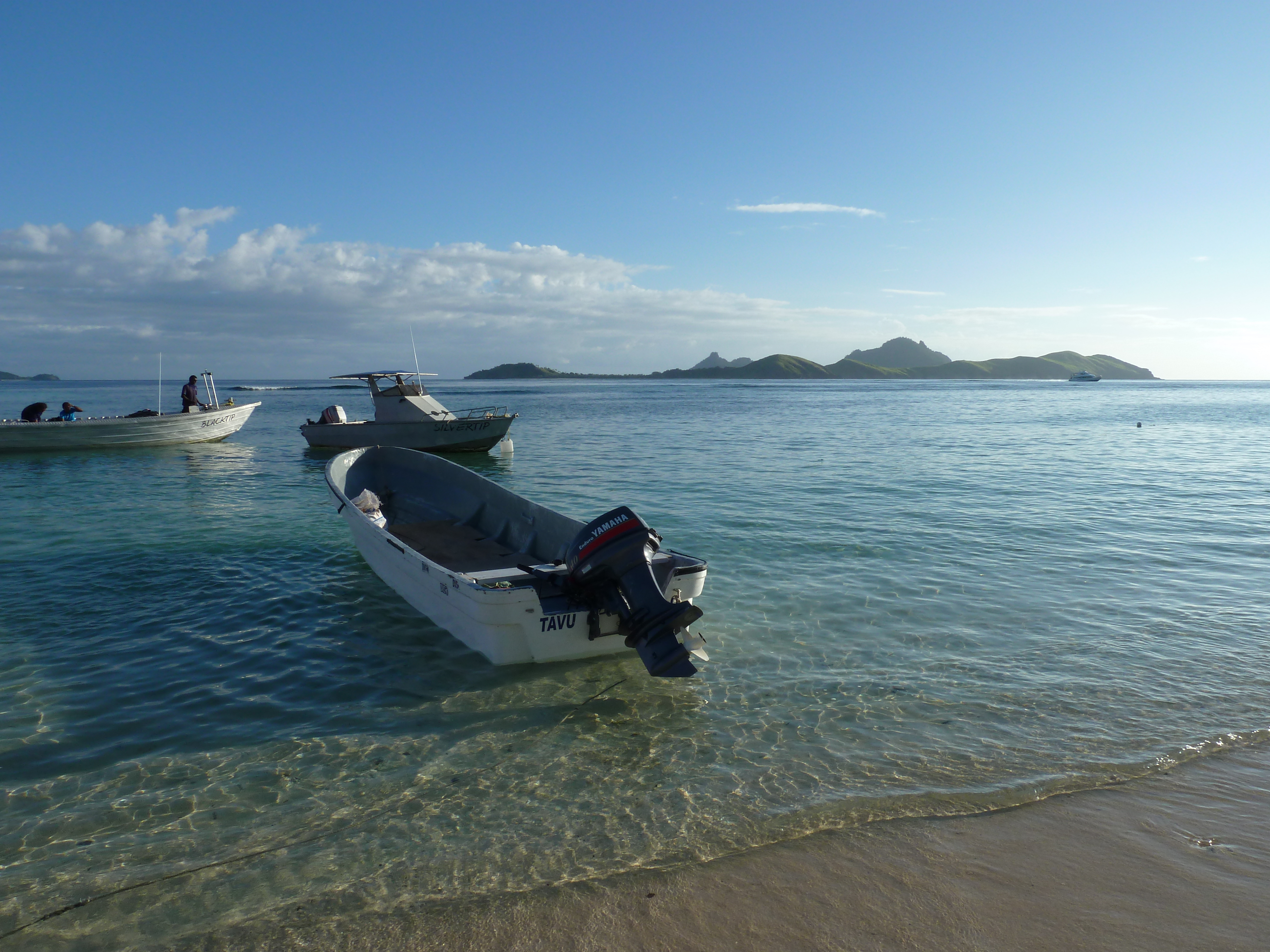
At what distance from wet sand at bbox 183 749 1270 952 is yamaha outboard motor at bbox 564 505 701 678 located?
2206mm

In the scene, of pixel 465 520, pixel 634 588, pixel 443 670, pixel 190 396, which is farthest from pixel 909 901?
pixel 190 396

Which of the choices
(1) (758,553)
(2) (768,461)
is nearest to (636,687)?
(1) (758,553)

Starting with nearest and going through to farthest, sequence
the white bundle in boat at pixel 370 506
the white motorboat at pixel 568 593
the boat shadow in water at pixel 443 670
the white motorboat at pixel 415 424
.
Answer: the white motorboat at pixel 568 593 → the boat shadow in water at pixel 443 670 → the white bundle in boat at pixel 370 506 → the white motorboat at pixel 415 424

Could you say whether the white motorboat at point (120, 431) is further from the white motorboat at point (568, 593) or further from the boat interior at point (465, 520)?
the white motorboat at point (568, 593)

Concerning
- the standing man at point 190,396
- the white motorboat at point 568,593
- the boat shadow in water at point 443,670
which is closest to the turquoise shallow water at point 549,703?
the boat shadow in water at point 443,670

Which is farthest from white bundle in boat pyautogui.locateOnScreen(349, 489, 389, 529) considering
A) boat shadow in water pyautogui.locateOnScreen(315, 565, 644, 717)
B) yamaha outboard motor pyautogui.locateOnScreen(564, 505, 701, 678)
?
yamaha outboard motor pyautogui.locateOnScreen(564, 505, 701, 678)

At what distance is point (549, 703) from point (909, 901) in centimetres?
367

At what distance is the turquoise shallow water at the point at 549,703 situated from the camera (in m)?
4.77

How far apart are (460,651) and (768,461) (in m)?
20.2

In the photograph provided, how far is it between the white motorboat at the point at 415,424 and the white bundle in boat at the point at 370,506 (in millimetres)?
14262

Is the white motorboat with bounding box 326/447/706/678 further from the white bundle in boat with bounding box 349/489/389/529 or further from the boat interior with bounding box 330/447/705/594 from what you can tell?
the white bundle in boat with bounding box 349/489/389/529

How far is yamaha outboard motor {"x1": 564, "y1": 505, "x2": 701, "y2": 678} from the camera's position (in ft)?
22.0

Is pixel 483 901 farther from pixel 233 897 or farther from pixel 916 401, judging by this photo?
pixel 916 401

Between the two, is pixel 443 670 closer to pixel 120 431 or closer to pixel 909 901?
pixel 909 901
